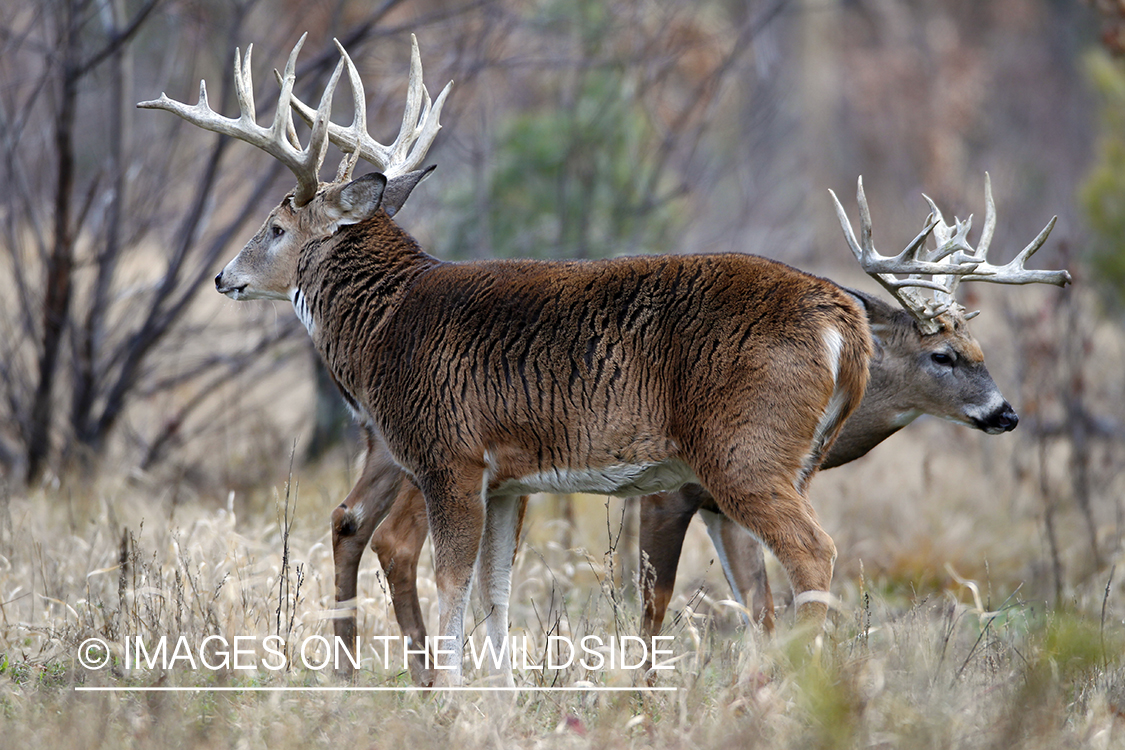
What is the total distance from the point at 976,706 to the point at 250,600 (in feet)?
11.0

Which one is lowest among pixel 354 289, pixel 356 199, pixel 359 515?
pixel 359 515

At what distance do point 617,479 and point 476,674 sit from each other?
3.54ft

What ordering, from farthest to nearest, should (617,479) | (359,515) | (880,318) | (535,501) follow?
1. (535,501)
2. (880,318)
3. (359,515)
4. (617,479)

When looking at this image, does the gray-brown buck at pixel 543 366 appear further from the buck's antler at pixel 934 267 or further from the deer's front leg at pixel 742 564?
the deer's front leg at pixel 742 564

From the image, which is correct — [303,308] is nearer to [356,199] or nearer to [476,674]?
[356,199]

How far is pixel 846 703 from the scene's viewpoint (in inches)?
149

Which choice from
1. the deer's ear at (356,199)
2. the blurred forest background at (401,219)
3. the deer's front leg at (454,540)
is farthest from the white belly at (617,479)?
the blurred forest background at (401,219)

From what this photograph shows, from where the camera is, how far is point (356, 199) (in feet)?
18.5

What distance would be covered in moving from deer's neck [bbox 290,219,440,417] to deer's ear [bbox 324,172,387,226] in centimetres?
6

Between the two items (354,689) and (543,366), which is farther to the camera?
(543,366)

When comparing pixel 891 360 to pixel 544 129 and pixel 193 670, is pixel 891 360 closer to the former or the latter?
pixel 193 670

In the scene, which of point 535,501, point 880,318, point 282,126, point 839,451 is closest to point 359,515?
point 282,126

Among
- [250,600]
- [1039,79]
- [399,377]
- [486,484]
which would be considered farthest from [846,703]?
[1039,79]

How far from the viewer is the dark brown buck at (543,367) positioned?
4.65m
